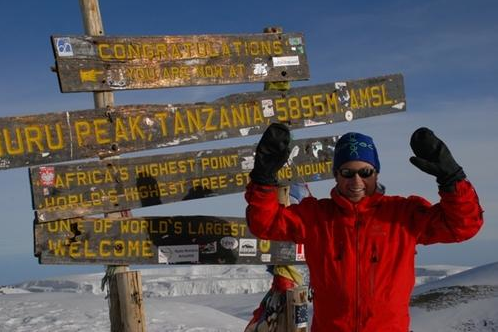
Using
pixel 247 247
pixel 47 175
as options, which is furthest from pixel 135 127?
pixel 247 247

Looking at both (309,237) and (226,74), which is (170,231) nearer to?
(226,74)

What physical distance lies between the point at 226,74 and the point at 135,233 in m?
1.74

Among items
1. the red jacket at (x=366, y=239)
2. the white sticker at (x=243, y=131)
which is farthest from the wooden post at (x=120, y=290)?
the red jacket at (x=366, y=239)

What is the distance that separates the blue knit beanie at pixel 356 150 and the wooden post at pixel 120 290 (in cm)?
229

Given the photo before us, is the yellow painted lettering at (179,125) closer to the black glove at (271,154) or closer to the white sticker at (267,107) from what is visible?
the white sticker at (267,107)

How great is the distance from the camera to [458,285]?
11562mm

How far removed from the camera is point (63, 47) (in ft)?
15.6

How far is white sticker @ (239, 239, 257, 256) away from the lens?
17.6ft

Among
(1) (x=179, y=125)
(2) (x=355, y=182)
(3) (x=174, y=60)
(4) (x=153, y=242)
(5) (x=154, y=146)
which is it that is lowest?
(4) (x=153, y=242)

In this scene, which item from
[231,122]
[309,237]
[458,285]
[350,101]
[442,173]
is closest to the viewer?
[442,173]

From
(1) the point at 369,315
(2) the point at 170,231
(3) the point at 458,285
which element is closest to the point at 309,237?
(1) the point at 369,315

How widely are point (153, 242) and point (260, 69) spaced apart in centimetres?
198

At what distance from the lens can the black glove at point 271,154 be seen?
3.52m

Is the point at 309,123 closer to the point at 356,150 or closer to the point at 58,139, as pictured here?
the point at 356,150
